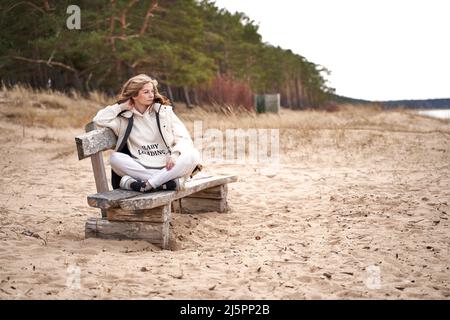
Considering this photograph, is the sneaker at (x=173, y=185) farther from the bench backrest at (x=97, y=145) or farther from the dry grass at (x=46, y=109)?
the dry grass at (x=46, y=109)

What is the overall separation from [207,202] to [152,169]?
1327 millimetres

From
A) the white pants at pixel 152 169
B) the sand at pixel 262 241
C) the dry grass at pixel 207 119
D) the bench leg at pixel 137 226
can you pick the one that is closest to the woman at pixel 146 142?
the white pants at pixel 152 169

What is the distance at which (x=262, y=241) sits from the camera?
4477mm

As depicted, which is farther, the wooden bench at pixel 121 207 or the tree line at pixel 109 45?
the tree line at pixel 109 45

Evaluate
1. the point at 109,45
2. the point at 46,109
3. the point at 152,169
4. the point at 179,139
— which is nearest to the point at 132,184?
the point at 152,169

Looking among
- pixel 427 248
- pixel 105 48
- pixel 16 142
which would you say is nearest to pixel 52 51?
pixel 105 48

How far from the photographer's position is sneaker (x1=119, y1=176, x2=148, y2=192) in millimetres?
4312

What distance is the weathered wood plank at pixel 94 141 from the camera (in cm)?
414

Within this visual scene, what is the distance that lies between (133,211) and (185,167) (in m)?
0.58

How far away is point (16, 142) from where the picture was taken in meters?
10.6

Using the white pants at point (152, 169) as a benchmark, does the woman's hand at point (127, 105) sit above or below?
above

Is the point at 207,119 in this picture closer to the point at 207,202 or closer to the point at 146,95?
the point at 207,202

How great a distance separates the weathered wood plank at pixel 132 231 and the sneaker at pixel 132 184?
0.97 ft
